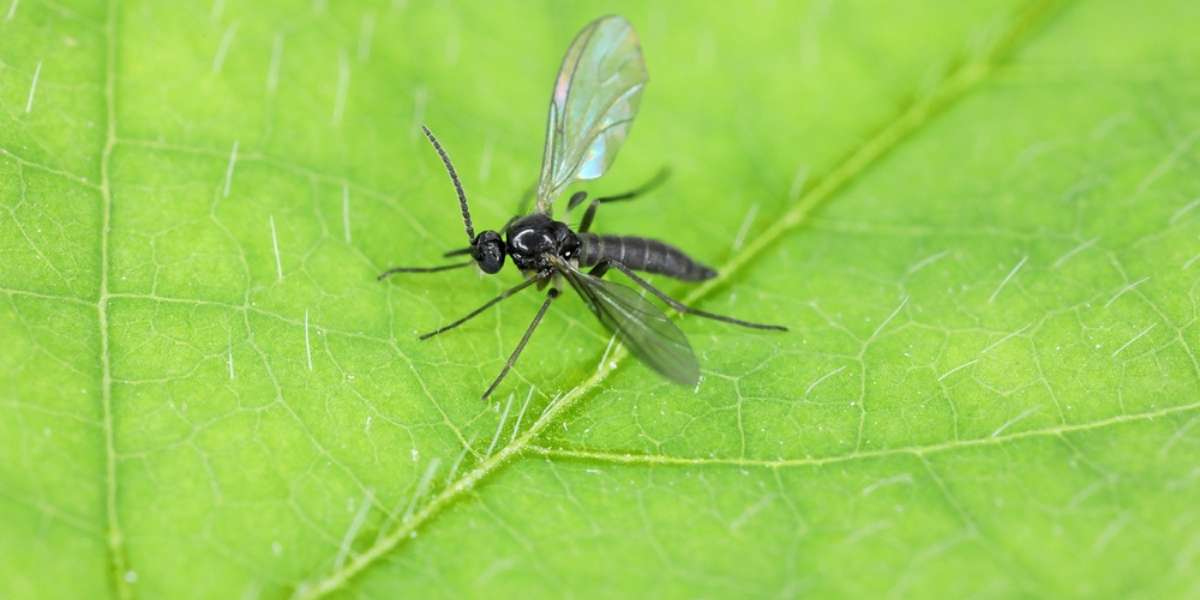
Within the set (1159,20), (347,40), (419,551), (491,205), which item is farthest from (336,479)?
(1159,20)

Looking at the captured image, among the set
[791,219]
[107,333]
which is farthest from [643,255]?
[107,333]

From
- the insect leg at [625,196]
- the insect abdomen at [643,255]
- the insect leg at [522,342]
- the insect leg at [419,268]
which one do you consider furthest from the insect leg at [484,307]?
the insect leg at [625,196]

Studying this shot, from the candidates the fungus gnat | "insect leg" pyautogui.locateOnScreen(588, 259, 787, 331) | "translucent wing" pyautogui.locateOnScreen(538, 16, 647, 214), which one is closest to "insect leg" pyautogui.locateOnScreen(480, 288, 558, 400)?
the fungus gnat

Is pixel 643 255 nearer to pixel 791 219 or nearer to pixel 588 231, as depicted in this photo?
pixel 588 231

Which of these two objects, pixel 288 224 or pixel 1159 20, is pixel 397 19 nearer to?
pixel 288 224

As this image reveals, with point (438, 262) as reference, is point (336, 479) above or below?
below

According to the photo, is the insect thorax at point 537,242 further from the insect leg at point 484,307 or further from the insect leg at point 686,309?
the insect leg at point 686,309
